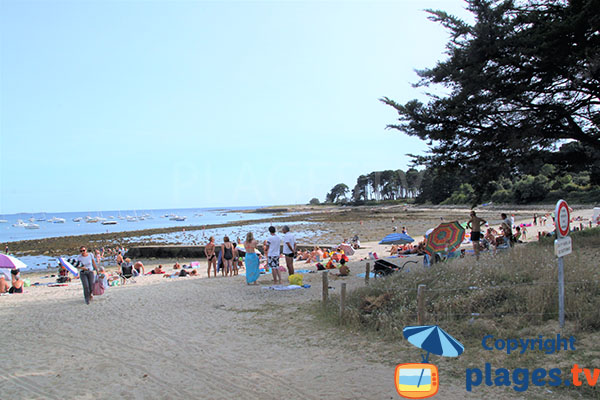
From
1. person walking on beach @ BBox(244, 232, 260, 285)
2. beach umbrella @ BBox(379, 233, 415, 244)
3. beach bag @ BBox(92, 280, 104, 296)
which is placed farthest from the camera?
beach umbrella @ BBox(379, 233, 415, 244)

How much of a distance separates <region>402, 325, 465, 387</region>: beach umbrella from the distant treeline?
1069 centimetres

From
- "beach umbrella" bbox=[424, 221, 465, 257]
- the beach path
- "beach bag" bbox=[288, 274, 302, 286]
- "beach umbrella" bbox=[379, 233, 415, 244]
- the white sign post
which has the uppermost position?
the white sign post

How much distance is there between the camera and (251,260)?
12352mm

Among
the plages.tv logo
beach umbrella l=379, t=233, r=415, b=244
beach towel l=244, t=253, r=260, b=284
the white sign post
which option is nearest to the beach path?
the plages.tv logo

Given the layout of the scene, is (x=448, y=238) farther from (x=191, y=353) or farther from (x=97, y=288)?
(x=97, y=288)

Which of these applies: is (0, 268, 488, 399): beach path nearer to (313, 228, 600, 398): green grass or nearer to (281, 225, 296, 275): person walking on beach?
(313, 228, 600, 398): green grass

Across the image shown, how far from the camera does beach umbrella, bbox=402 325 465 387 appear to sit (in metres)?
3.97

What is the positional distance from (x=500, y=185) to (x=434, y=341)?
5129 cm

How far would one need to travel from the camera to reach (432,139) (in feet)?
45.8

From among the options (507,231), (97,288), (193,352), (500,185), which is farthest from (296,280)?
(500,185)

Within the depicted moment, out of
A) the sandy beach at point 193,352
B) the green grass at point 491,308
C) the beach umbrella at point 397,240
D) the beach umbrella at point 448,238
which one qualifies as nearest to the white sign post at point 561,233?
the green grass at point 491,308

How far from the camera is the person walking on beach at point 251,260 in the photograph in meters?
12.1

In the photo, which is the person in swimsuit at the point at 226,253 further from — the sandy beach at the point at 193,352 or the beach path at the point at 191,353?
the beach path at the point at 191,353

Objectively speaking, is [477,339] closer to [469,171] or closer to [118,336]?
[118,336]
